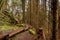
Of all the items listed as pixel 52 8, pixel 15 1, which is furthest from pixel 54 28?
pixel 15 1

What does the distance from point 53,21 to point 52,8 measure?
229mm

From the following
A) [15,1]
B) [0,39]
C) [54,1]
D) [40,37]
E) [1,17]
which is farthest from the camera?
[15,1]

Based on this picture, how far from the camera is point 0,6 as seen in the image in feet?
30.0

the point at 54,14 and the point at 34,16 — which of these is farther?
the point at 34,16

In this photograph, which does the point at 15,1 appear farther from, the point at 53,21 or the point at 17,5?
the point at 53,21

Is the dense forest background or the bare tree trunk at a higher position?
the bare tree trunk

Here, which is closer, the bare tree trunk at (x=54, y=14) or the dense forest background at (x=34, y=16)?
the bare tree trunk at (x=54, y=14)

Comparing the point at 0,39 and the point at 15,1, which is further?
the point at 15,1

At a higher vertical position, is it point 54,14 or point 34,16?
point 54,14

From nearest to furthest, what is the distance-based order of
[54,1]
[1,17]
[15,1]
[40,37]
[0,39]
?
[54,1] → [0,39] → [40,37] → [1,17] → [15,1]

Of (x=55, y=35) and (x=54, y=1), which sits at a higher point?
(x=54, y=1)

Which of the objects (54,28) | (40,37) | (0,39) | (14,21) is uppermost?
(54,28)

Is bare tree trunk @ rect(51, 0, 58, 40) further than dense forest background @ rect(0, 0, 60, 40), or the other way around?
dense forest background @ rect(0, 0, 60, 40)

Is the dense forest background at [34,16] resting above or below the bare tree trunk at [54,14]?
below
